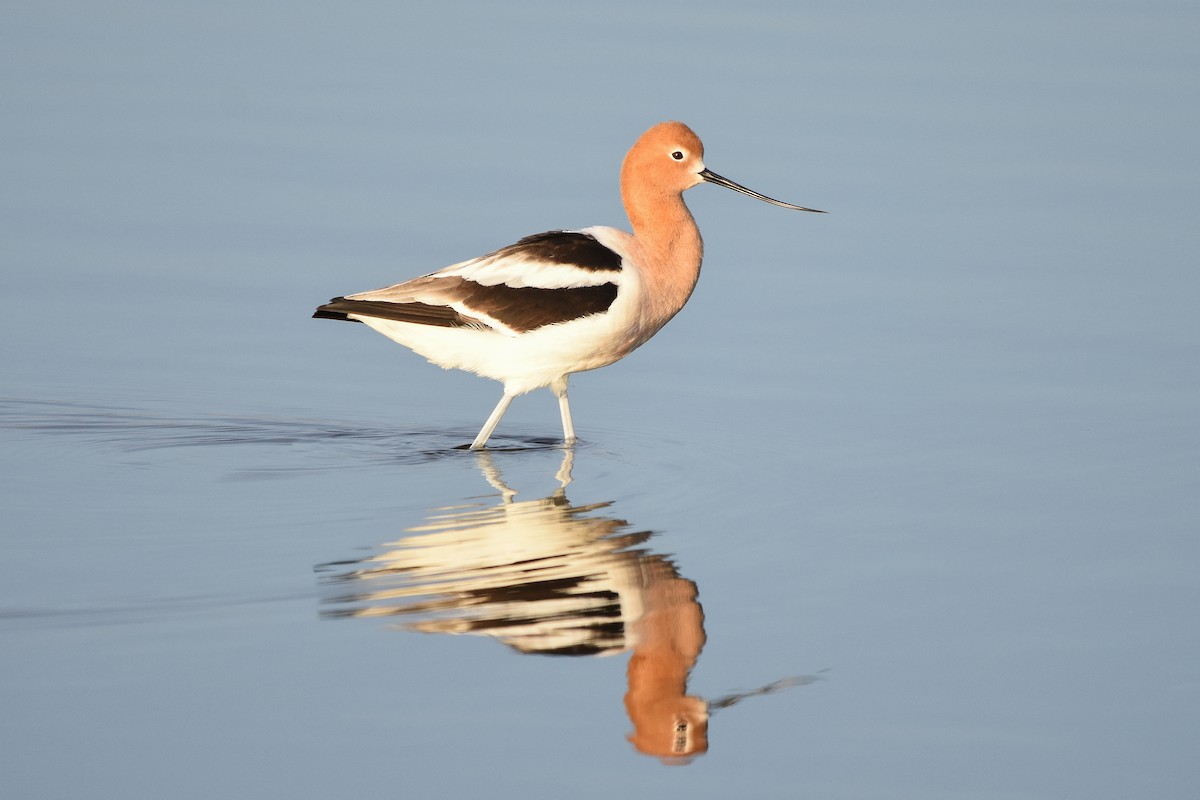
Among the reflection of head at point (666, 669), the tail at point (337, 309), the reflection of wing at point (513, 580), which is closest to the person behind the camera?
the reflection of head at point (666, 669)

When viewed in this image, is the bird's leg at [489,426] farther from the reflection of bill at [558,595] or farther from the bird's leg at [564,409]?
the reflection of bill at [558,595]

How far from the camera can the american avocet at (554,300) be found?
10523 millimetres

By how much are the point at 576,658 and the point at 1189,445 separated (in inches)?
187

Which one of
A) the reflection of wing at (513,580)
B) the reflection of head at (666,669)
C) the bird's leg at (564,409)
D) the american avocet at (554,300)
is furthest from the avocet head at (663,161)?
the reflection of head at (666,669)

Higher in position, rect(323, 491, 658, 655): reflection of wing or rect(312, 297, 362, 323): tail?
rect(312, 297, 362, 323): tail

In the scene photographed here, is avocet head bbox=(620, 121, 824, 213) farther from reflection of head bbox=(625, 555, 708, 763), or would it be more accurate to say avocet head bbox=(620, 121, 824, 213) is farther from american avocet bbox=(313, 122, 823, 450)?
A: reflection of head bbox=(625, 555, 708, 763)

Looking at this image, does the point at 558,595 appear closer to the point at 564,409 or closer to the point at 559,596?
the point at 559,596

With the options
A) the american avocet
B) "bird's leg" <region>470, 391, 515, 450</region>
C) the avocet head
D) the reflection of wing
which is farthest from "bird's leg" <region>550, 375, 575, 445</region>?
the reflection of wing

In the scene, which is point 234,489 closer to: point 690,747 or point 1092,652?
point 690,747

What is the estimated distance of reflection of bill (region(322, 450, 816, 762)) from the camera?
713 cm

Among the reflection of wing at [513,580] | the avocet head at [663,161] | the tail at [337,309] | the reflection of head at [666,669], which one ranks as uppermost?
the avocet head at [663,161]

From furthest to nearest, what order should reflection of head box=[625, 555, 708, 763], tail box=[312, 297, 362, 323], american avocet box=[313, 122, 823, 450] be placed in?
tail box=[312, 297, 362, 323] → american avocet box=[313, 122, 823, 450] → reflection of head box=[625, 555, 708, 763]

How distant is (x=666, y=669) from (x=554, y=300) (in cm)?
359

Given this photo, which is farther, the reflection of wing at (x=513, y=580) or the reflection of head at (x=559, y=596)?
the reflection of wing at (x=513, y=580)
